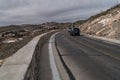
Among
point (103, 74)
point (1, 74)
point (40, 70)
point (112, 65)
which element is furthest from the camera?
point (112, 65)

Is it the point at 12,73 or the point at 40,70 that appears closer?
the point at 12,73

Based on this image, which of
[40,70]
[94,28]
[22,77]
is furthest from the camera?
[94,28]

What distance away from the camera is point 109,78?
11000 millimetres

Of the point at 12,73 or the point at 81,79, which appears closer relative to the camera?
the point at 12,73

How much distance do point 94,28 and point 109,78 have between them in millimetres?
54579

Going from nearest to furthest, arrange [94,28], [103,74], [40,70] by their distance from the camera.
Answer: [103,74] → [40,70] → [94,28]

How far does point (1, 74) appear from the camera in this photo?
995 cm

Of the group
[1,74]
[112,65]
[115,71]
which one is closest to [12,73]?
[1,74]

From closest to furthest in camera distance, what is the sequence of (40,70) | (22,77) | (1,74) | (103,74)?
(22,77) → (1,74) → (103,74) → (40,70)

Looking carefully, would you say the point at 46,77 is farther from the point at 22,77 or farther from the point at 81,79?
the point at 22,77

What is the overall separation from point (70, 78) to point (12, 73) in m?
2.31

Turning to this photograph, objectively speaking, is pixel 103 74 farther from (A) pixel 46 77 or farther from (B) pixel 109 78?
(A) pixel 46 77

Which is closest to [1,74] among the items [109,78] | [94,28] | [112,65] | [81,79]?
[81,79]

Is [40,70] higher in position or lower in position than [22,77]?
lower
